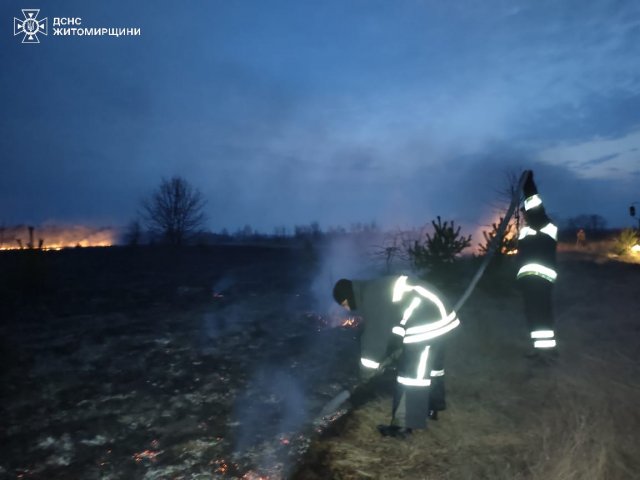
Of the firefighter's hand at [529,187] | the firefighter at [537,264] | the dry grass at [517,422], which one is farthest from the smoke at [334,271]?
the firefighter's hand at [529,187]

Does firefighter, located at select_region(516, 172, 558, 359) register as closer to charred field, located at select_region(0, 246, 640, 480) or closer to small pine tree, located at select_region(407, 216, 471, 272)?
charred field, located at select_region(0, 246, 640, 480)

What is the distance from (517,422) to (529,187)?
3180 mm

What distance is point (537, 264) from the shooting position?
219 inches

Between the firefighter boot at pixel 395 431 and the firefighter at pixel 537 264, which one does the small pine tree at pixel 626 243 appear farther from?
the firefighter boot at pixel 395 431

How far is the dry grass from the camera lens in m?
3.53

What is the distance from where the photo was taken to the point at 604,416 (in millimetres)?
4301

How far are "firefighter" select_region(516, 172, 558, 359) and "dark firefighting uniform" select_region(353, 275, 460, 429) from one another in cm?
211

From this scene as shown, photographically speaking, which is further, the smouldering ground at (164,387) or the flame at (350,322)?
the flame at (350,322)

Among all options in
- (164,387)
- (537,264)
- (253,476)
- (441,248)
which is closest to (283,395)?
(164,387)

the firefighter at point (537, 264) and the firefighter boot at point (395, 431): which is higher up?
the firefighter at point (537, 264)

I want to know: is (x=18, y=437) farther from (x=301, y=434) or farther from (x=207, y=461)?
(x=301, y=434)

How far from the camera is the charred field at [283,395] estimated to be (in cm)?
381

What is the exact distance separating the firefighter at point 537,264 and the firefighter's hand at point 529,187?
0.13 ft

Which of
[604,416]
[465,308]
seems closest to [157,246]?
[465,308]
